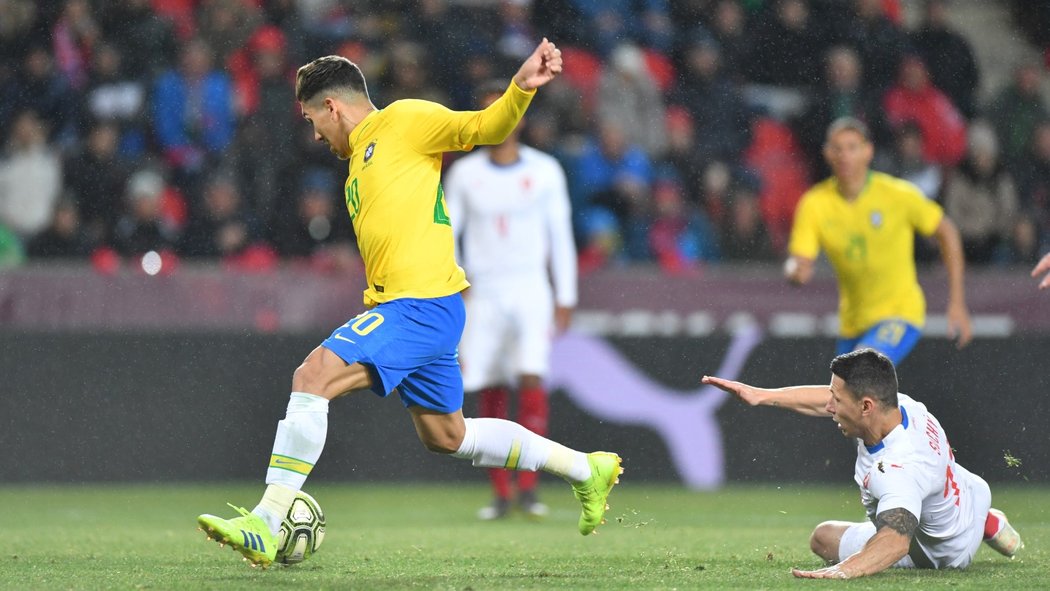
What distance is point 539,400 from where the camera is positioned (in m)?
9.36

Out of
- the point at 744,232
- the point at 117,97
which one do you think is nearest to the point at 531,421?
the point at 744,232

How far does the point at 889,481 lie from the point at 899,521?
159 millimetres

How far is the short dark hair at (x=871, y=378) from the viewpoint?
5.52 metres

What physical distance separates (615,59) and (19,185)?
16.1 feet

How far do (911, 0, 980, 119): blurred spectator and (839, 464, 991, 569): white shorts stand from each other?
25.0 feet

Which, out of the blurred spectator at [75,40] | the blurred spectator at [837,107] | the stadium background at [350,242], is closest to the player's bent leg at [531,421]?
the stadium background at [350,242]

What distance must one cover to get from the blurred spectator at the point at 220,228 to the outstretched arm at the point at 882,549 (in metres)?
7.00

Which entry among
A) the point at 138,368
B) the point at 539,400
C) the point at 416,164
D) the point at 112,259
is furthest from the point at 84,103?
the point at 416,164

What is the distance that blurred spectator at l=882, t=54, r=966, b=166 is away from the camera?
12.7m

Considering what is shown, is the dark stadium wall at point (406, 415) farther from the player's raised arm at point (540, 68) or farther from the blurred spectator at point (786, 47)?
the player's raised arm at point (540, 68)

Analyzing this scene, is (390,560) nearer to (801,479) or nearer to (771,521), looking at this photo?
(771,521)

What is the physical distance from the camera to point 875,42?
13.2 metres

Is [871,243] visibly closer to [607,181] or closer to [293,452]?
[607,181]

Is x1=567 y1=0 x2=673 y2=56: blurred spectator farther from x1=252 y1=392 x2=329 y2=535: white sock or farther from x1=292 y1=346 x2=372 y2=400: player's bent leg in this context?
x1=252 y1=392 x2=329 y2=535: white sock
